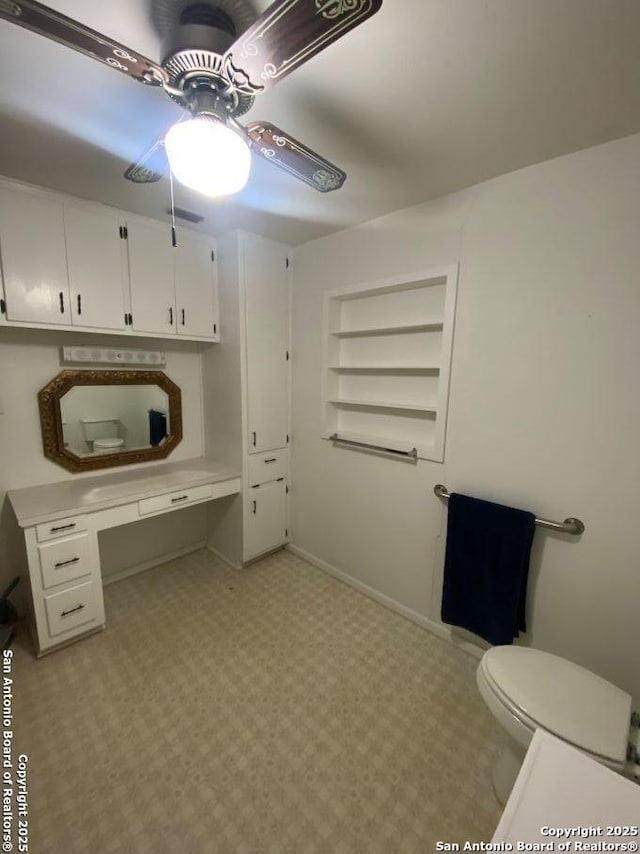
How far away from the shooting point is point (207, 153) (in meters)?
0.90

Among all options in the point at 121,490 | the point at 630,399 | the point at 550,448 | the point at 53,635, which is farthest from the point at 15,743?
the point at 630,399

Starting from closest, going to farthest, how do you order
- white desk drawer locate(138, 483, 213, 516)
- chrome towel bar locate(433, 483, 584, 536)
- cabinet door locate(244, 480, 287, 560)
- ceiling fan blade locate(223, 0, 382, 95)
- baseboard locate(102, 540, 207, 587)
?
1. ceiling fan blade locate(223, 0, 382, 95)
2. chrome towel bar locate(433, 483, 584, 536)
3. white desk drawer locate(138, 483, 213, 516)
4. baseboard locate(102, 540, 207, 587)
5. cabinet door locate(244, 480, 287, 560)

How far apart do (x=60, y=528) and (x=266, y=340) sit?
5.45 ft

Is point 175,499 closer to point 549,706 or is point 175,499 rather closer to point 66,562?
point 66,562

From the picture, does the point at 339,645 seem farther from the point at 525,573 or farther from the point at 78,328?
the point at 78,328

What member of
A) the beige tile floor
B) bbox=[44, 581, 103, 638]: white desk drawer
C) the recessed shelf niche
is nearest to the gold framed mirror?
bbox=[44, 581, 103, 638]: white desk drawer

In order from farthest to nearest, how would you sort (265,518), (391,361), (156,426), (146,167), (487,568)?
(265,518)
(156,426)
(391,361)
(487,568)
(146,167)

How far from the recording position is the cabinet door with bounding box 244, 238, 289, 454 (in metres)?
2.40

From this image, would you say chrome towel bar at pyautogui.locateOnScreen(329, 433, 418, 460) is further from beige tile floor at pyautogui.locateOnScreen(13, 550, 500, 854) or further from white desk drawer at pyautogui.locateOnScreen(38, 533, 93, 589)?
white desk drawer at pyautogui.locateOnScreen(38, 533, 93, 589)

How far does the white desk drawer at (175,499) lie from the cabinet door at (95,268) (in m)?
1.08

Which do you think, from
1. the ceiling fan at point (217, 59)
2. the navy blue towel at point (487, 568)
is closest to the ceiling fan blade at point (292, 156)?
the ceiling fan at point (217, 59)

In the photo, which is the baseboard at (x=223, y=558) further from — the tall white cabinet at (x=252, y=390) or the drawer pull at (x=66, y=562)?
the drawer pull at (x=66, y=562)

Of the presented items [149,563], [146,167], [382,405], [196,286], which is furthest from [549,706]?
[196,286]

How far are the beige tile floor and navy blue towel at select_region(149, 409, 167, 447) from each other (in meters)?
1.13
